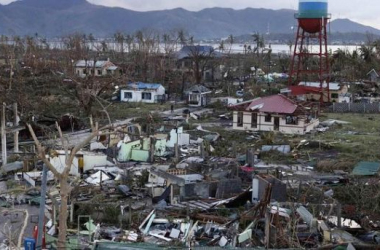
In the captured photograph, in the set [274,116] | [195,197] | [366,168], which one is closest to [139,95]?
[274,116]

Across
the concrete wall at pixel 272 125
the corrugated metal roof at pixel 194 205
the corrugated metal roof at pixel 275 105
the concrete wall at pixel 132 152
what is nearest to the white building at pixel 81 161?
the concrete wall at pixel 132 152

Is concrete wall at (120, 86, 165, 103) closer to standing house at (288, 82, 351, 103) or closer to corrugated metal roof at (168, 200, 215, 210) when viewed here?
standing house at (288, 82, 351, 103)

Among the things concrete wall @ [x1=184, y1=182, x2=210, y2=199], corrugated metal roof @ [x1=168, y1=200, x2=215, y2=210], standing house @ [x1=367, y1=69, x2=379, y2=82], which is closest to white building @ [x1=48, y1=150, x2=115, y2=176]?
concrete wall @ [x1=184, y1=182, x2=210, y2=199]

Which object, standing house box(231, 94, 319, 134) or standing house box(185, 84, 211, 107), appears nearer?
standing house box(231, 94, 319, 134)

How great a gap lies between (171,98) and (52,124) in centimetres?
1306

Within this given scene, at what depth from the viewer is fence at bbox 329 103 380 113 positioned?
3102cm

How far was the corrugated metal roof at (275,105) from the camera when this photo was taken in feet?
80.5

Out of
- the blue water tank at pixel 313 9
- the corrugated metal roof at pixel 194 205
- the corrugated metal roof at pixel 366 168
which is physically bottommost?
the corrugated metal roof at pixel 194 205

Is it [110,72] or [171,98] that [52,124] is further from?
[110,72]

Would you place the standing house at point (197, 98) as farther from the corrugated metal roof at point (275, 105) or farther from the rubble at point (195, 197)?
the rubble at point (195, 197)

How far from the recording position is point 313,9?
104ft

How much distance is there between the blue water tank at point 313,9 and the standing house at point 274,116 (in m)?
8.29

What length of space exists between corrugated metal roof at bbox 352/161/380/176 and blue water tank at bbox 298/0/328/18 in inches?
640

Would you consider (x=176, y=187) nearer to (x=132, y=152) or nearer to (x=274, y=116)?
(x=132, y=152)
